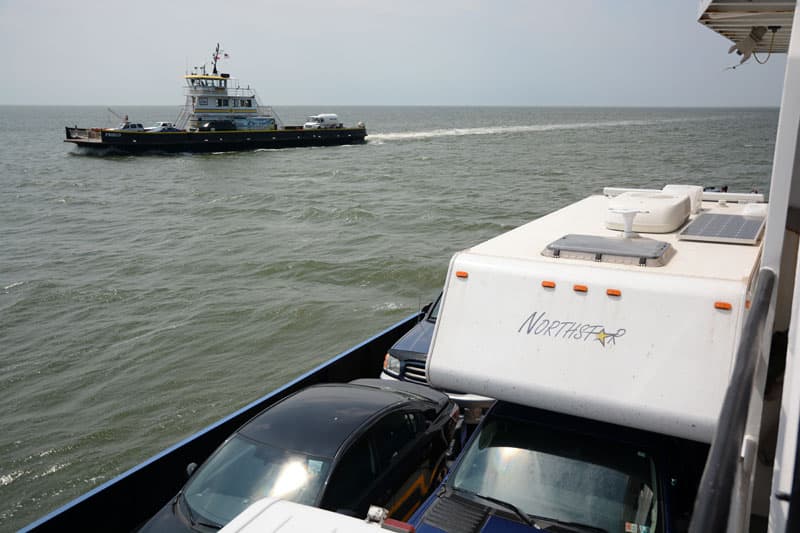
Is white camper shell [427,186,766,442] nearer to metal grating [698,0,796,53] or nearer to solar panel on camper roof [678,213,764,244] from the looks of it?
solar panel on camper roof [678,213,764,244]

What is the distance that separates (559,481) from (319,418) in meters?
2.12

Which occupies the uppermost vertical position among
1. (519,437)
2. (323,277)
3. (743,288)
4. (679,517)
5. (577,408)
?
(743,288)

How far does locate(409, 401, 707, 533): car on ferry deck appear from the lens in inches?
167

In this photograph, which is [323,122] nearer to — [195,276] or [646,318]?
[195,276]

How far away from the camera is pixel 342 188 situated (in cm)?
4019

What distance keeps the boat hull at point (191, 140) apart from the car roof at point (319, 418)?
55.3 m

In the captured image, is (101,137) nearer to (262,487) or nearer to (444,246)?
(444,246)

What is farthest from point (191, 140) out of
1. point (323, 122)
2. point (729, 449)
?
point (729, 449)

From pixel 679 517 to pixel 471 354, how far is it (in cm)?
186

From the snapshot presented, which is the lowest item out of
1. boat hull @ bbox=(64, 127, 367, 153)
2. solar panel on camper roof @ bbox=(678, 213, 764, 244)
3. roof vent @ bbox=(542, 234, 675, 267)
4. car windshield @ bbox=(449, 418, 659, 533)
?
car windshield @ bbox=(449, 418, 659, 533)

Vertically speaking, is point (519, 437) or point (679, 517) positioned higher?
point (519, 437)

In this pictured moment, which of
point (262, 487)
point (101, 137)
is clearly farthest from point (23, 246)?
point (101, 137)

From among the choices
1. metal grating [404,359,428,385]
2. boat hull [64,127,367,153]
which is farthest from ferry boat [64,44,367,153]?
metal grating [404,359,428,385]

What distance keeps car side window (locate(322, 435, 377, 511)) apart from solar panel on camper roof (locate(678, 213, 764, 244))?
10.6ft
